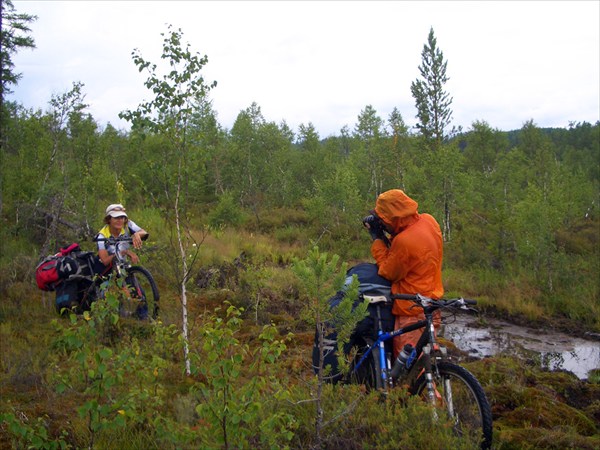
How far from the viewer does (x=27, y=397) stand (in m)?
4.95

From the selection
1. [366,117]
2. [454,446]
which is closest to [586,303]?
[454,446]

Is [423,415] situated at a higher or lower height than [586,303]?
higher

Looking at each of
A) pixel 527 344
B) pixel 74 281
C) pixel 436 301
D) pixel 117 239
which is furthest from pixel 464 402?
pixel 527 344

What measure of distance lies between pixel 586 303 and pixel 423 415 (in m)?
8.18

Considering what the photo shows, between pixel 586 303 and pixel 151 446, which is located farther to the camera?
pixel 586 303

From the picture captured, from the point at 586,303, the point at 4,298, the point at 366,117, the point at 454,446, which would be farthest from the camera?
the point at 366,117

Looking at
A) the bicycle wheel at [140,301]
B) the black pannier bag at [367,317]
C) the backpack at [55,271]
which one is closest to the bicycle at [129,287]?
the bicycle wheel at [140,301]

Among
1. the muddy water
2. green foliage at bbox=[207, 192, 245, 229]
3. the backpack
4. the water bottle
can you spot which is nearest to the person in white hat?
the backpack

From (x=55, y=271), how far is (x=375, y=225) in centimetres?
447

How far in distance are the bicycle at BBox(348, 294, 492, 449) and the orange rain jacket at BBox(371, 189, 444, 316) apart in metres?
0.19

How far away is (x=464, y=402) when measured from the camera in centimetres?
356

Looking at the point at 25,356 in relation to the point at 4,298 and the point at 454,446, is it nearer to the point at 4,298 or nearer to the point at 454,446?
the point at 4,298

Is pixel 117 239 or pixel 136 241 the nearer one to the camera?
pixel 136 241

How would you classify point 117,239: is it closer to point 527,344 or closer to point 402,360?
point 402,360
